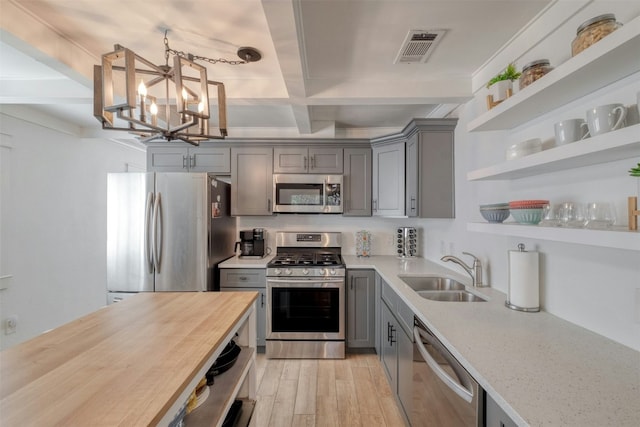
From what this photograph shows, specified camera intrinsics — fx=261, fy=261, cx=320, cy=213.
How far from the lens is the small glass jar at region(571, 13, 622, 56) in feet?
2.98

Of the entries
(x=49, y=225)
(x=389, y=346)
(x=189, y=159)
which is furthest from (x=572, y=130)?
(x=49, y=225)

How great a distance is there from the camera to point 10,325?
2633 millimetres

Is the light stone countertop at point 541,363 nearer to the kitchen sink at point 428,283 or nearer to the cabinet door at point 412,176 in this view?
the kitchen sink at point 428,283

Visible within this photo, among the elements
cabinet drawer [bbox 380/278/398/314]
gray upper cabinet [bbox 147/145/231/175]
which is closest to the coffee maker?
gray upper cabinet [bbox 147/145/231/175]

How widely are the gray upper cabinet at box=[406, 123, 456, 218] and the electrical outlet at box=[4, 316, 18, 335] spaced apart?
4180mm

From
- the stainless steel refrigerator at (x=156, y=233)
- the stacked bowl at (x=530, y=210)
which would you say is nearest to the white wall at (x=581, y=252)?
the stacked bowl at (x=530, y=210)

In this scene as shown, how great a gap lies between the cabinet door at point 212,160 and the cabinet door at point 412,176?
2025 millimetres

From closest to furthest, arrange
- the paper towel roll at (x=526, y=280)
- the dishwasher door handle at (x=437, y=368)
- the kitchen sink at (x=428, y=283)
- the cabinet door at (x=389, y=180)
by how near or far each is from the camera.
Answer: the dishwasher door handle at (x=437, y=368) → the paper towel roll at (x=526, y=280) → the kitchen sink at (x=428, y=283) → the cabinet door at (x=389, y=180)

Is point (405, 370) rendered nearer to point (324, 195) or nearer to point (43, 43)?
point (324, 195)

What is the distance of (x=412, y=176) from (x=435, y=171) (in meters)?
0.21

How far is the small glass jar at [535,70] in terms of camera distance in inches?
47.3

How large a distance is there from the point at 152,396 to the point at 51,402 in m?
0.24

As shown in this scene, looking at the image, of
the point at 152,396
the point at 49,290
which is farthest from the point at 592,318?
the point at 49,290

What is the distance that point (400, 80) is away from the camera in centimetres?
213
